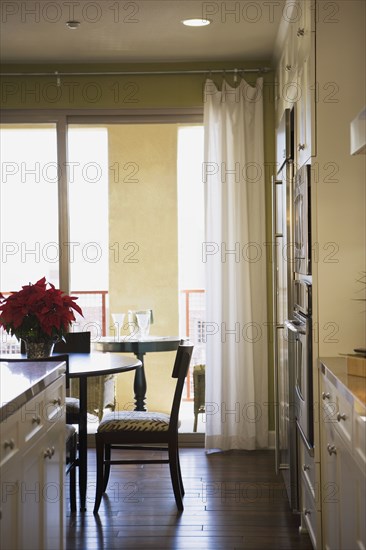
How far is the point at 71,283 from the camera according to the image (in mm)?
5750

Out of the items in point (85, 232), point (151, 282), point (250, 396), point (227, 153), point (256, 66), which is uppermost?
point (256, 66)

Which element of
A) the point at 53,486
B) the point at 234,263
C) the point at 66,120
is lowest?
the point at 53,486

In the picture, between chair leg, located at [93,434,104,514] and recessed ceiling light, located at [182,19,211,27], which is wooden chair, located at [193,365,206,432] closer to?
chair leg, located at [93,434,104,514]

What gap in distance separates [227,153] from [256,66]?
0.65m

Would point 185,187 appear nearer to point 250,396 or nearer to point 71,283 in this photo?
point 71,283

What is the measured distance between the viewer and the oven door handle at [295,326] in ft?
11.4

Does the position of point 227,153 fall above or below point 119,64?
below

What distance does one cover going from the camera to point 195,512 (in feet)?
13.6

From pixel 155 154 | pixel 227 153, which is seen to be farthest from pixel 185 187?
pixel 227 153

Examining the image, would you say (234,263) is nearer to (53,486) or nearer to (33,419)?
(53,486)

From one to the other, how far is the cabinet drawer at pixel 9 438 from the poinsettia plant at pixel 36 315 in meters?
1.59

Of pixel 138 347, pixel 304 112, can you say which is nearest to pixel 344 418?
pixel 304 112

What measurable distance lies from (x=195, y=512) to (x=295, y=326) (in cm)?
118

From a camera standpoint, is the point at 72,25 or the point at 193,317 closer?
the point at 72,25
